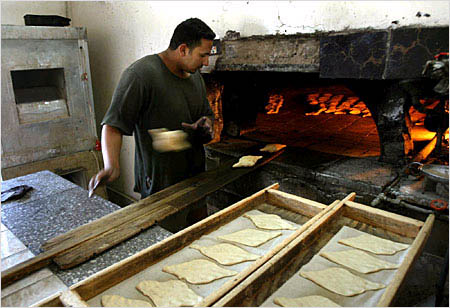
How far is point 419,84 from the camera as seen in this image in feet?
7.38

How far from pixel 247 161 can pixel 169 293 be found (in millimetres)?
1767

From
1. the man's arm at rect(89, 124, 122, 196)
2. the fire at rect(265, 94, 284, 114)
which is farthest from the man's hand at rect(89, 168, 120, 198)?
the fire at rect(265, 94, 284, 114)

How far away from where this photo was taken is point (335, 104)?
5312 mm

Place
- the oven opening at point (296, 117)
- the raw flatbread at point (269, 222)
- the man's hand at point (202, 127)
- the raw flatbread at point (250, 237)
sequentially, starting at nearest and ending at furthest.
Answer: the raw flatbread at point (250, 237), the raw flatbread at point (269, 222), the man's hand at point (202, 127), the oven opening at point (296, 117)

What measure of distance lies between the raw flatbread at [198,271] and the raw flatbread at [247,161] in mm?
1475

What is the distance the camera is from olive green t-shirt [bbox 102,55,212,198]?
7.41 feet

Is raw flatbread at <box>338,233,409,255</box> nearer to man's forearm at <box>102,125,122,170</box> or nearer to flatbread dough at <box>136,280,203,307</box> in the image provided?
flatbread dough at <box>136,280,203,307</box>

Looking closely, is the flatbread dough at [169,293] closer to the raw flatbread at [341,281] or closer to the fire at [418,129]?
the raw flatbread at [341,281]

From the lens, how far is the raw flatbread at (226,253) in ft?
5.22

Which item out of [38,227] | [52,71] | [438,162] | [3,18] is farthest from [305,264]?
[3,18]

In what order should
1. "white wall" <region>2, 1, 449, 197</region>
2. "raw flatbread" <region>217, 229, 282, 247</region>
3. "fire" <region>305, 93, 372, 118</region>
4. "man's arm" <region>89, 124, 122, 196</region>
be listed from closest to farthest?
"raw flatbread" <region>217, 229, 282, 247</region>, "man's arm" <region>89, 124, 122, 196</region>, "white wall" <region>2, 1, 449, 197</region>, "fire" <region>305, 93, 372, 118</region>

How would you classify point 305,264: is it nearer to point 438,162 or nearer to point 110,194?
point 438,162

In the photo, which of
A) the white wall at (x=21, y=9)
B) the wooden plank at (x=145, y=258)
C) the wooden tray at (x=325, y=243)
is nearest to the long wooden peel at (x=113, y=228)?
the wooden plank at (x=145, y=258)

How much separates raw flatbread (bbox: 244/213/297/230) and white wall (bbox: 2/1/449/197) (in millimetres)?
1583
